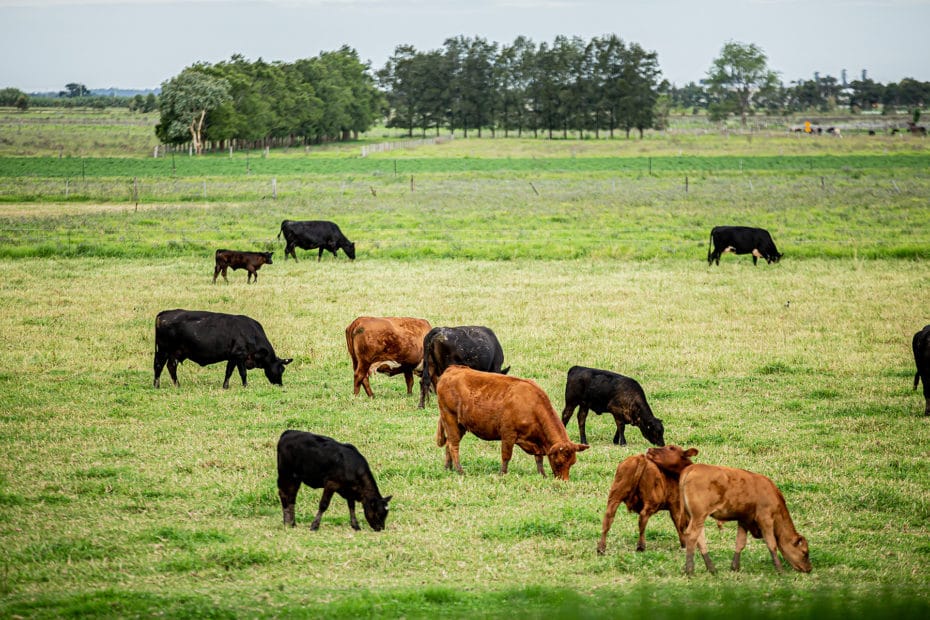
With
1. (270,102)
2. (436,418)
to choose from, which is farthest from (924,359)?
(270,102)

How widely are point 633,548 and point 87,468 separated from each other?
6.57m

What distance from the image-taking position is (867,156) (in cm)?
9112

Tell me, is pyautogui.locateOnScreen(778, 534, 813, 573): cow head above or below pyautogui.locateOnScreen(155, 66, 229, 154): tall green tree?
below

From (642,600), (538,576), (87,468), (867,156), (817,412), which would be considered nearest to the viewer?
(642,600)

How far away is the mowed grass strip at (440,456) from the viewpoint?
7969mm

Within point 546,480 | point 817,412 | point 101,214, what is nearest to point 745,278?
point 817,412

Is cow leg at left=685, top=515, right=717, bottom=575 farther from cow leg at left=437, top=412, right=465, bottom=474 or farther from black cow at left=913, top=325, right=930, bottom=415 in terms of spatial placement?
black cow at left=913, top=325, right=930, bottom=415

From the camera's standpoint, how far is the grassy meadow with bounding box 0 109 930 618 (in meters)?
8.16

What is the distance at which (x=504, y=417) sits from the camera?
12.1 metres

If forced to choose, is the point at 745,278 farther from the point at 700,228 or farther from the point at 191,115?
the point at 191,115

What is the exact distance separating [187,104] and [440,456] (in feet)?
319

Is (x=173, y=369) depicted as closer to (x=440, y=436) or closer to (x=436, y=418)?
(x=436, y=418)

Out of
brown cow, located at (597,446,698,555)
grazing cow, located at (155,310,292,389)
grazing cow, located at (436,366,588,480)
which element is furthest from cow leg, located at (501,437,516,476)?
grazing cow, located at (155,310,292,389)

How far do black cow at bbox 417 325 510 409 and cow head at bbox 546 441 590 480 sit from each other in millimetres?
3641
